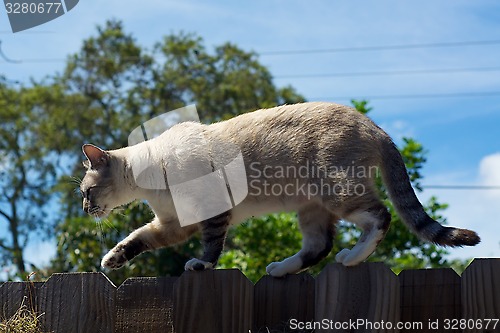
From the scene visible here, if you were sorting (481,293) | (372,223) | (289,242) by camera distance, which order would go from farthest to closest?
(289,242), (372,223), (481,293)

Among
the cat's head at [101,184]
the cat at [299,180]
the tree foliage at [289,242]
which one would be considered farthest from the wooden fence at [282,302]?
the tree foliage at [289,242]

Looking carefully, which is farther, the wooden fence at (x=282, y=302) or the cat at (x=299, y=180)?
the cat at (x=299, y=180)

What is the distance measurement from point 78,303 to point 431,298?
131 centimetres

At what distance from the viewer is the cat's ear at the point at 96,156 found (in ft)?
13.6

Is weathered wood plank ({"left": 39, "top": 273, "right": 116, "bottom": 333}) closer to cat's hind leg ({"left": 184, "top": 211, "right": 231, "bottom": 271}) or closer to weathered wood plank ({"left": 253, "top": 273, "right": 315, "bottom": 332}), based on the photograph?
weathered wood plank ({"left": 253, "top": 273, "right": 315, "bottom": 332})

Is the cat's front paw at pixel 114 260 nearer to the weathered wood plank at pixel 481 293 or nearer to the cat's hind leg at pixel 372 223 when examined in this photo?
the cat's hind leg at pixel 372 223

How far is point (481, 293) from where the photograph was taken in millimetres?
2408

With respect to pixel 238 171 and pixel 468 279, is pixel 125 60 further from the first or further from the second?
pixel 468 279

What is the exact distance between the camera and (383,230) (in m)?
3.20

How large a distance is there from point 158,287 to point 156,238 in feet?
3.62

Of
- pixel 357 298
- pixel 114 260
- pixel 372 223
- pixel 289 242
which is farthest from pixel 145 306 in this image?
pixel 289 242

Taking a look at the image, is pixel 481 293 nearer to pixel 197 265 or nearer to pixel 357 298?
pixel 357 298

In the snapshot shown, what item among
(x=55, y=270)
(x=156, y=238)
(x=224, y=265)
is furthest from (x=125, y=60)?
(x=156, y=238)

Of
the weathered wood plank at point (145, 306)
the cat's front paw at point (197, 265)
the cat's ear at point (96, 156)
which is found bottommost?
the weathered wood plank at point (145, 306)
